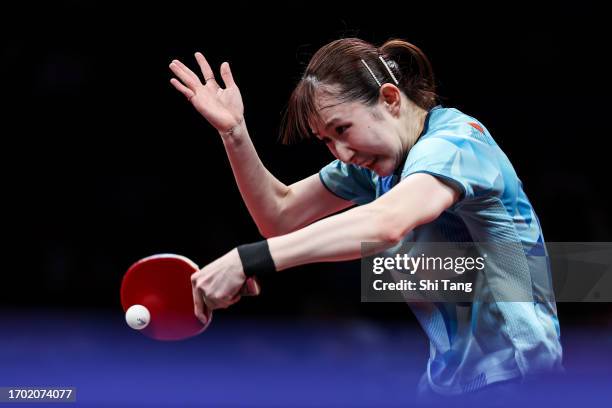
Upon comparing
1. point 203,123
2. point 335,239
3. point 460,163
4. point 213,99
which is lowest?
point 335,239

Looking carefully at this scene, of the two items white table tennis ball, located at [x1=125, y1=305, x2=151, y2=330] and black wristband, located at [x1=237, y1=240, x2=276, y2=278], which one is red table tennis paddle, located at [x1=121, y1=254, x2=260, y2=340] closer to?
white table tennis ball, located at [x1=125, y1=305, x2=151, y2=330]

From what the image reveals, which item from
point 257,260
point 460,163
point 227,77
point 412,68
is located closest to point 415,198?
point 460,163

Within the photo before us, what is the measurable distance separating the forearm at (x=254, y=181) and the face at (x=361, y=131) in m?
0.33

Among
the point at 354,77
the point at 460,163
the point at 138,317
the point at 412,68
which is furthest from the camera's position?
the point at 412,68

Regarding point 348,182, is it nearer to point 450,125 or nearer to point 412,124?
point 412,124

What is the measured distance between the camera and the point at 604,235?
168 inches

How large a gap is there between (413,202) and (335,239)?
0.17m

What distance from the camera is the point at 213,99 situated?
230 centimetres

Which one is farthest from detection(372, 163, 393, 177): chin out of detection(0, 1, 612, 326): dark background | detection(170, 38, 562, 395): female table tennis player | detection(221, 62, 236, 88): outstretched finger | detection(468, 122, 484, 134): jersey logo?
detection(0, 1, 612, 326): dark background

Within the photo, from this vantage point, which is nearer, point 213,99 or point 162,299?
point 162,299

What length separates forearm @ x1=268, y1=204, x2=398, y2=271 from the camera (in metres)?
1.62

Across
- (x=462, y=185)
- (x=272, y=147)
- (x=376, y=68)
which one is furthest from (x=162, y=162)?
(x=462, y=185)

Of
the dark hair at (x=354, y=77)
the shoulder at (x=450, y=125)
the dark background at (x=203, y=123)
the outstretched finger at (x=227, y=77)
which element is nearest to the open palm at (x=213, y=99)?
the outstretched finger at (x=227, y=77)

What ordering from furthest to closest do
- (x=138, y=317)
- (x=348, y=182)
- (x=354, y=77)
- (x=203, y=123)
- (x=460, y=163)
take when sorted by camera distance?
(x=203, y=123), (x=348, y=182), (x=354, y=77), (x=138, y=317), (x=460, y=163)
